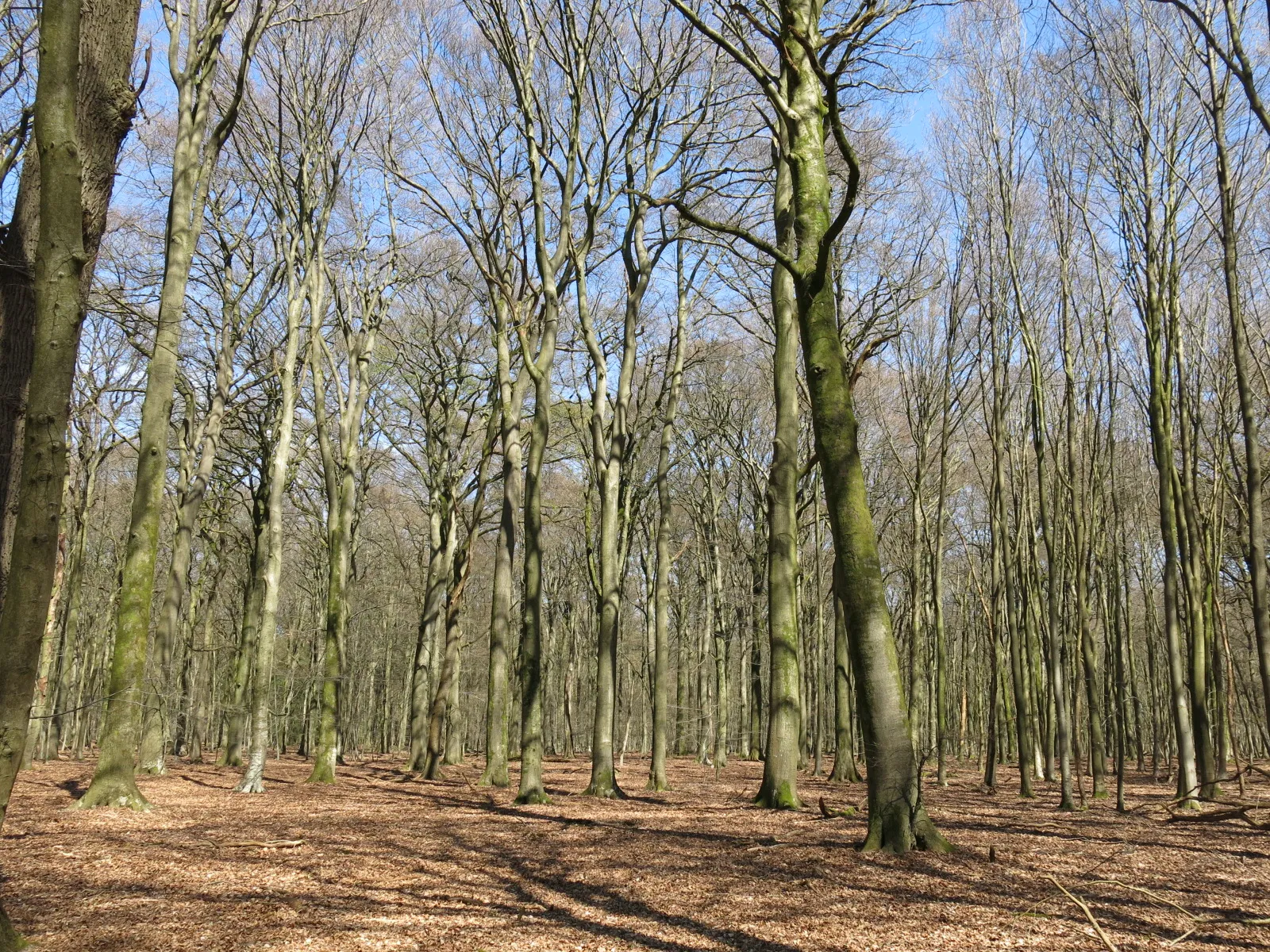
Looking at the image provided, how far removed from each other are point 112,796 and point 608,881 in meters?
6.40

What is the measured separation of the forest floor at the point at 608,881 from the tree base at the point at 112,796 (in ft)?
0.74

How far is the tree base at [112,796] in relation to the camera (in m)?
8.76

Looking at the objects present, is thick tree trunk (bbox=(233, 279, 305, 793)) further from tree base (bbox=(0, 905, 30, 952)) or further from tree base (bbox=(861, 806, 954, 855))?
tree base (bbox=(861, 806, 954, 855))

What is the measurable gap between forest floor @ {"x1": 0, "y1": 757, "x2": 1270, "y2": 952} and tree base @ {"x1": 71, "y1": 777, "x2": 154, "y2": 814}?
0.74 ft

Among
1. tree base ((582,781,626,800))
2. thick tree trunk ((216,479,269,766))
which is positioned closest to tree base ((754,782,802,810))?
tree base ((582,781,626,800))

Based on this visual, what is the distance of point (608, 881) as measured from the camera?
18.6 feet

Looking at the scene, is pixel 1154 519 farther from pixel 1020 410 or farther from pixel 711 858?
pixel 711 858

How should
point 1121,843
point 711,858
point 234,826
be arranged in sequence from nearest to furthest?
point 711,858 < point 1121,843 < point 234,826

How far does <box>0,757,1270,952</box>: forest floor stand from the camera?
4.18 meters

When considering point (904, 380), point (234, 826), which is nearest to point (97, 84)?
point (234, 826)

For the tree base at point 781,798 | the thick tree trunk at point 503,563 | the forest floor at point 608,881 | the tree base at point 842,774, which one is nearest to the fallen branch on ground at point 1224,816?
the forest floor at point 608,881

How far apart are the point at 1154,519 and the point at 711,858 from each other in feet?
77.8

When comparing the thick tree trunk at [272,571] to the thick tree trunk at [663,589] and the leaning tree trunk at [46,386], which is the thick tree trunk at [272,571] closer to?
the thick tree trunk at [663,589]

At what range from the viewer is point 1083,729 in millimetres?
23438
